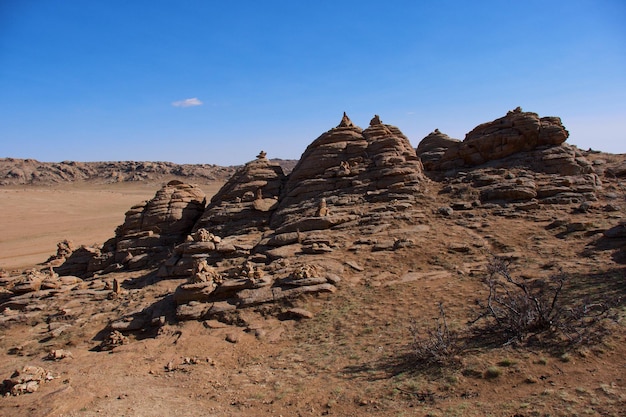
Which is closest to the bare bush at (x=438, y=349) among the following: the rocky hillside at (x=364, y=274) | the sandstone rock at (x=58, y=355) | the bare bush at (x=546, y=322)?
the rocky hillside at (x=364, y=274)

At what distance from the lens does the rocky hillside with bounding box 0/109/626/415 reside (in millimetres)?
8713

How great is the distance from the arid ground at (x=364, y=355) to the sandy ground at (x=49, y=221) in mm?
25180

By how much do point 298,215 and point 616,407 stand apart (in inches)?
613

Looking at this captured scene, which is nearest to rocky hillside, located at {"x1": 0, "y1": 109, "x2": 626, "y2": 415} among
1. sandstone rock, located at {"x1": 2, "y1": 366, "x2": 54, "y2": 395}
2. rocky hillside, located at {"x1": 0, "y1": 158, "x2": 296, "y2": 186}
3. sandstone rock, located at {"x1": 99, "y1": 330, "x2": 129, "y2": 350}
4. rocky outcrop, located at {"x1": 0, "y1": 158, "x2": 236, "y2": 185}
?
sandstone rock, located at {"x1": 99, "y1": 330, "x2": 129, "y2": 350}

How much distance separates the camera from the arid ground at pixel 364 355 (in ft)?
25.8

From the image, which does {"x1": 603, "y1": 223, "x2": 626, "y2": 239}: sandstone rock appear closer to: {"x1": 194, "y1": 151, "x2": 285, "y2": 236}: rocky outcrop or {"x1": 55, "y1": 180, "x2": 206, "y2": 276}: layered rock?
{"x1": 194, "y1": 151, "x2": 285, "y2": 236}: rocky outcrop

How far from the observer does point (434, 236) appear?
17.4 meters

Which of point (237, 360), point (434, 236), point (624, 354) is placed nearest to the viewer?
point (624, 354)

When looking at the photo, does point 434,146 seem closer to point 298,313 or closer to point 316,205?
point 316,205

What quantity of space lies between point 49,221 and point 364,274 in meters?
62.7

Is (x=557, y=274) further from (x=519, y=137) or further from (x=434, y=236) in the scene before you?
(x=519, y=137)

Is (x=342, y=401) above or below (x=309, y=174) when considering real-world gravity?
below

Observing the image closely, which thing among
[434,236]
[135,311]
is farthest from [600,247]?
[135,311]

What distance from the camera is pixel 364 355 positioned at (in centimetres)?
1034
